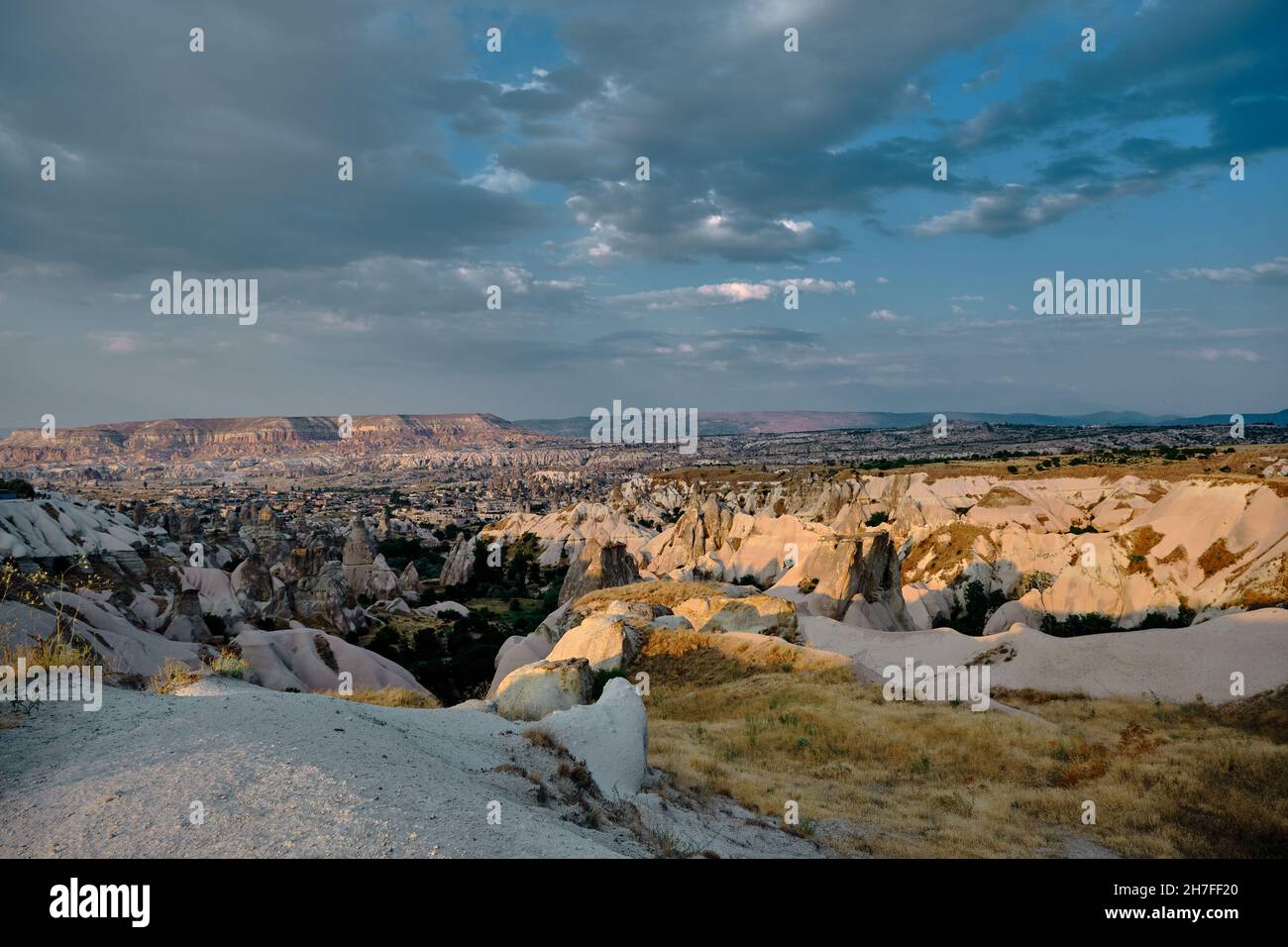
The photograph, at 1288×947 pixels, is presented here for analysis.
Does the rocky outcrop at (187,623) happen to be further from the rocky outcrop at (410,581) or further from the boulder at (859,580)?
the boulder at (859,580)

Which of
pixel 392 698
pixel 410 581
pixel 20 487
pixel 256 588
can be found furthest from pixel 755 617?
pixel 20 487

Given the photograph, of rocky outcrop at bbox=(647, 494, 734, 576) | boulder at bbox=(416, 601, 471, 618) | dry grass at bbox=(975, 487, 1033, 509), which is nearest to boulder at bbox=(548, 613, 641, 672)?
boulder at bbox=(416, 601, 471, 618)

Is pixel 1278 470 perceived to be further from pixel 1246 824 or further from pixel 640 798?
pixel 640 798

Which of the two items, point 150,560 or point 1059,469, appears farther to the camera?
point 1059,469

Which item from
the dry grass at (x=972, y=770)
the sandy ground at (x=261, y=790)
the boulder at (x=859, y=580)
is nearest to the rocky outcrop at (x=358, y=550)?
the boulder at (x=859, y=580)

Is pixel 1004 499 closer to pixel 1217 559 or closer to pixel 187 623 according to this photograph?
pixel 1217 559
